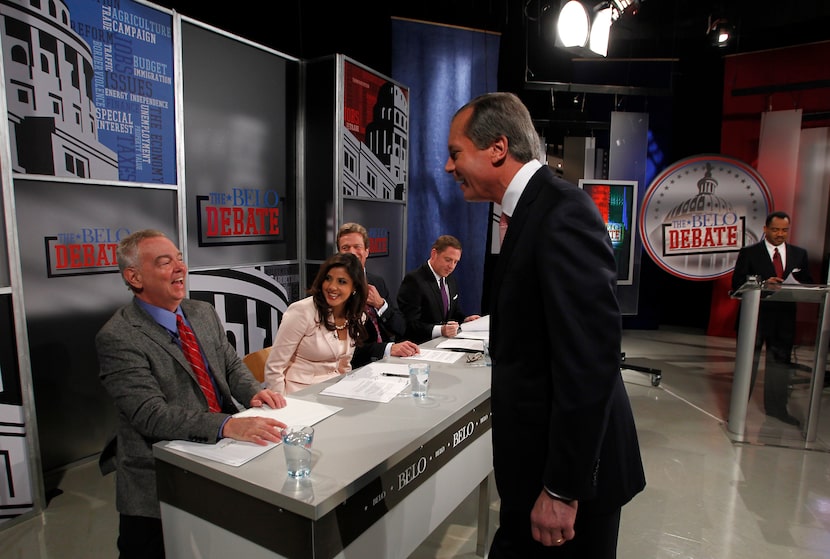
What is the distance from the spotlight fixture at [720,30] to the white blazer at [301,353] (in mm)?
5971

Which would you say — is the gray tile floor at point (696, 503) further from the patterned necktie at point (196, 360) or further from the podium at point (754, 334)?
the patterned necktie at point (196, 360)

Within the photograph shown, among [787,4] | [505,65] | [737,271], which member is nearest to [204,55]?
[505,65]

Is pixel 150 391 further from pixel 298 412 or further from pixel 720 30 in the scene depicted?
pixel 720 30

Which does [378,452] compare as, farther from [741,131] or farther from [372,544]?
[741,131]

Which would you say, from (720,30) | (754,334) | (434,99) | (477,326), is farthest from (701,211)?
(477,326)

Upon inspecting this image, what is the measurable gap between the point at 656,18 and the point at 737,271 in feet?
12.3

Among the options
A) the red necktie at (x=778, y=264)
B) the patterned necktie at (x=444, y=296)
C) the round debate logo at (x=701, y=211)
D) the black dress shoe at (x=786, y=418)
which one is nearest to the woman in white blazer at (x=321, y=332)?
the patterned necktie at (x=444, y=296)

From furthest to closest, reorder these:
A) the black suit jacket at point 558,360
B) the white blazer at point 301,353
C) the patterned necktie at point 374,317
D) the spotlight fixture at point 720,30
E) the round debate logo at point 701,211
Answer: the spotlight fixture at point 720,30, the round debate logo at point 701,211, the patterned necktie at point 374,317, the white blazer at point 301,353, the black suit jacket at point 558,360

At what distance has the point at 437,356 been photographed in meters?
2.54

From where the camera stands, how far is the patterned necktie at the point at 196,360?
1.81m

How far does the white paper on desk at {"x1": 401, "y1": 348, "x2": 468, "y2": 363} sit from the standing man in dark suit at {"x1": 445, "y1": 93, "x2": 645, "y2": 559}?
123 centimetres

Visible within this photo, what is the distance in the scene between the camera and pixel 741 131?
7172 mm

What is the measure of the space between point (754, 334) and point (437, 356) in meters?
2.60

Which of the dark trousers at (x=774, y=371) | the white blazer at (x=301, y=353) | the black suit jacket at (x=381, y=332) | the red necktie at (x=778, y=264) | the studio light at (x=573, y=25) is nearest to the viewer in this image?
the white blazer at (x=301, y=353)
